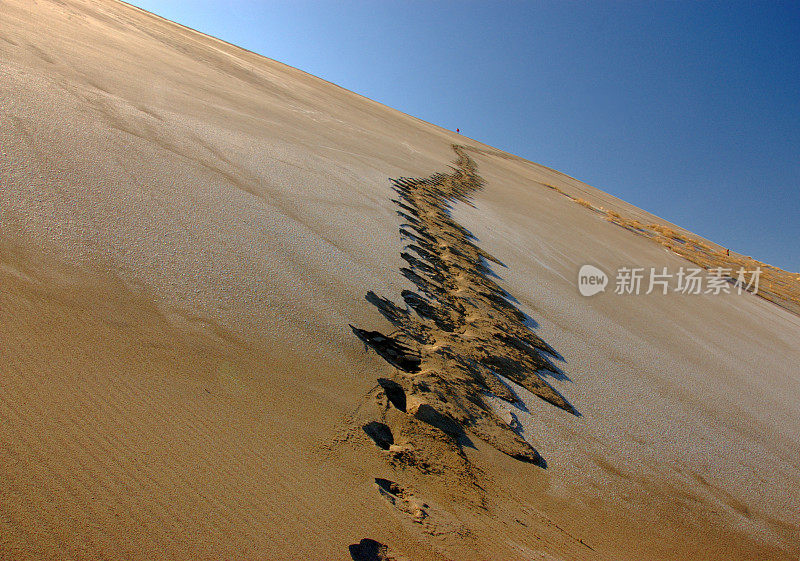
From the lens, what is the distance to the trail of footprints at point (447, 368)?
1620mm

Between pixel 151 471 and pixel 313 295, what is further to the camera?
pixel 313 295

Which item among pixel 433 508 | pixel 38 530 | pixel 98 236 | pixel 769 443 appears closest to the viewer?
pixel 38 530

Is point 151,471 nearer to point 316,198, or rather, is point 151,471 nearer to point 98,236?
point 98,236

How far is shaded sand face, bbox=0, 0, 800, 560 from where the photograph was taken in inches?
44.1

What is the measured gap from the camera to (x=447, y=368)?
7.17 ft

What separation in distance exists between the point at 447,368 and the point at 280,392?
862mm

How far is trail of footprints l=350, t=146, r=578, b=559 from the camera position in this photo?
1620mm

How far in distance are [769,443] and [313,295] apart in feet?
10.1

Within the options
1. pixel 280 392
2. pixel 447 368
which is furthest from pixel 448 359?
pixel 280 392

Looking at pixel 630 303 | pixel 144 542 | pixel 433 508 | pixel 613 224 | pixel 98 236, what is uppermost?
pixel 613 224

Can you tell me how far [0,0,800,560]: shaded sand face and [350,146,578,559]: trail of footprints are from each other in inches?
0.6

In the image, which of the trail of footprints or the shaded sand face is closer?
the shaded sand face

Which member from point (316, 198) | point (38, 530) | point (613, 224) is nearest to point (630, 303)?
point (316, 198)

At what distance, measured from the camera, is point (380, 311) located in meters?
2.48
